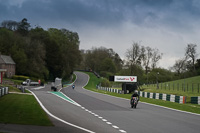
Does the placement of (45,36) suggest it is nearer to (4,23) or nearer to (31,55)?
(31,55)

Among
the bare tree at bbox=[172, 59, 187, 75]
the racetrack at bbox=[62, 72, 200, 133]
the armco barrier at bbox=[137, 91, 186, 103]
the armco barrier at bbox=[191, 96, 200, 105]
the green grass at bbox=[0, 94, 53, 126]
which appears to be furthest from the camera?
the bare tree at bbox=[172, 59, 187, 75]

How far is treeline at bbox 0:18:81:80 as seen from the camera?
324 ft

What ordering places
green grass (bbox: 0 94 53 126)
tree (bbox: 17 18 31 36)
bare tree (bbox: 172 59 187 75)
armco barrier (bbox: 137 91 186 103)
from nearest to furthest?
green grass (bbox: 0 94 53 126)
armco barrier (bbox: 137 91 186 103)
bare tree (bbox: 172 59 187 75)
tree (bbox: 17 18 31 36)

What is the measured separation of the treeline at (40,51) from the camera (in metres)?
98.8

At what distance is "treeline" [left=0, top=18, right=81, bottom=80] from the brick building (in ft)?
6.39

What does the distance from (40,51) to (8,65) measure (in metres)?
11.7

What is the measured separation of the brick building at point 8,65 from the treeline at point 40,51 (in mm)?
1946

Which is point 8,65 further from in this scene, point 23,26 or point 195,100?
point 195,100

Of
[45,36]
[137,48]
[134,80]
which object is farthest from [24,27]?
[134,80]

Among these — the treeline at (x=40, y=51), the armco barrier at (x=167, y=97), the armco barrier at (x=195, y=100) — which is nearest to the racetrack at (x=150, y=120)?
the armco barrier at (x=195, y=100)

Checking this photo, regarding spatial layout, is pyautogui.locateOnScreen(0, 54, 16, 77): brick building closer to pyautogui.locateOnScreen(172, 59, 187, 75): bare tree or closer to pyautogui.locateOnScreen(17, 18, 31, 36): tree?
pyautogui.locateOnScreen(17, 18, 31, 36): tree

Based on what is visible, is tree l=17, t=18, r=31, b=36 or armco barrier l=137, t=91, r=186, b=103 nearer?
armco barrier l=137, t=91, r=186, b=103

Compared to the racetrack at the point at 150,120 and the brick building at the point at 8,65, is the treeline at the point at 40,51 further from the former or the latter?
the racetrack at the point at 150,120

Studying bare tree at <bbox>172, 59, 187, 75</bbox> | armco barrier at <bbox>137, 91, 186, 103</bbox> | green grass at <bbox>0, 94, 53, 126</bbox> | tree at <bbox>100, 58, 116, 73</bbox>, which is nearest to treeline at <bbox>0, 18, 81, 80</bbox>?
tree at <bbox>100, 58, 116, 73</bbox>
